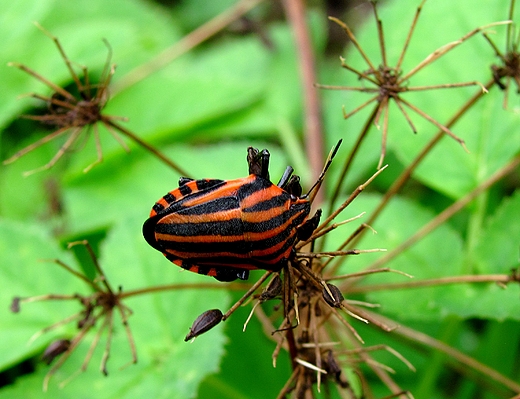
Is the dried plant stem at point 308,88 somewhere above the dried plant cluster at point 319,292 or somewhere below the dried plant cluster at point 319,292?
above

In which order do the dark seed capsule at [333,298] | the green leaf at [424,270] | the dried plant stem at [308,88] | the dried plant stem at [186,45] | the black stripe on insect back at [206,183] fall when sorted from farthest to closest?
the dried plant stem at [186,45] < the dried plant stem at [308,88] < the green leaf at [424,270] < the black stripe on insect back at [206,183] < the dark seed capsule at [333,298]

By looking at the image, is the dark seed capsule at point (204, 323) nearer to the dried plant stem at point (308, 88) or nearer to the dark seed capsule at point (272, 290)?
the dark seed capsule at point (272, 290)

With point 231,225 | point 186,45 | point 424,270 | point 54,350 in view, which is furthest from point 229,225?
point 186,45

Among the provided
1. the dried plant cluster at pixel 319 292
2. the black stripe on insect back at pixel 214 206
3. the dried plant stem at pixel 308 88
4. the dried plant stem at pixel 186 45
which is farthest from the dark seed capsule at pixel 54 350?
the dried plant stem at pixel 186 45

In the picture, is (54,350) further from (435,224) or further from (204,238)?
(435,224)

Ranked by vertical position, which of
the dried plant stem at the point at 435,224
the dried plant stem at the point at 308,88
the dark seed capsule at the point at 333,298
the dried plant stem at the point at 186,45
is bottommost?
the dark seed capsule at the point at 333,298

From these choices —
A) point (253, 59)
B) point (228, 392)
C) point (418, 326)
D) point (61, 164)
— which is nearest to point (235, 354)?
point (228, 392)
